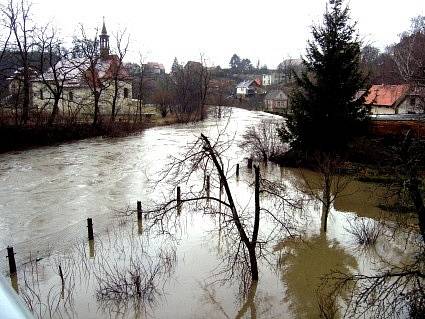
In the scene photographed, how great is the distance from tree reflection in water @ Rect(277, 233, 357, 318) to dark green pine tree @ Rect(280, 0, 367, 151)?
28.6 feet

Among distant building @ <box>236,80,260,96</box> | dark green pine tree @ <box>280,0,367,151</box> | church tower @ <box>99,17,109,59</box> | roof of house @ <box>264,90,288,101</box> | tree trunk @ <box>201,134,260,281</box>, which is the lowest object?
tree trunk @ <box>201,134,260,281</box>

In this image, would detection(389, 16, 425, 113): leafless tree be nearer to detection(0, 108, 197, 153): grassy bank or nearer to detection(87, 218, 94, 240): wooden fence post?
detection(87, 218, 94, 240): wooden fence post

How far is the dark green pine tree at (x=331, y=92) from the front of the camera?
824 inches

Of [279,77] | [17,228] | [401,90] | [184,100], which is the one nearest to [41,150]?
[17,228]

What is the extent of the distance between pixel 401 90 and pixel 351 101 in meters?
27.9

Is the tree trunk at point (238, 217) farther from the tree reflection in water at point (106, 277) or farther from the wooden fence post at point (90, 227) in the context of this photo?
the wooden fence post at point (90, 227)

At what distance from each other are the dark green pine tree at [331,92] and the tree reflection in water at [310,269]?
8714mm

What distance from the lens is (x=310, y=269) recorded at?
11.7 m

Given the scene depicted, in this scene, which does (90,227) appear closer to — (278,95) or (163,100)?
(163,100)

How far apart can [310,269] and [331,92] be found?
12.3m

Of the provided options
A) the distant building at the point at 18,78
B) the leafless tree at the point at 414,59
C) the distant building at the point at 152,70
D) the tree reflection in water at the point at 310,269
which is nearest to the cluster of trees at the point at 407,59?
the leafless tree at the point at 414,59

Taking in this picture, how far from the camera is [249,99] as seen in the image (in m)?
89.0

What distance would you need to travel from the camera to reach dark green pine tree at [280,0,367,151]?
20.9 meters

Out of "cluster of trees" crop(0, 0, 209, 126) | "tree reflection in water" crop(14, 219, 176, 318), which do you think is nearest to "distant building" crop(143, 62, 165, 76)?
"cluster of trees" crop(0, 0, 209, 126)
